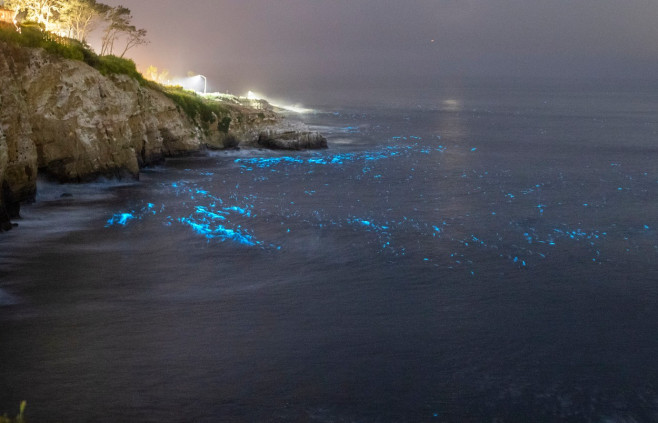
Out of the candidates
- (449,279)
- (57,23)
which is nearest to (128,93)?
(57,23)

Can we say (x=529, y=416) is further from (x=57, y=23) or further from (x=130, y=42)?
(x=130, y=42)

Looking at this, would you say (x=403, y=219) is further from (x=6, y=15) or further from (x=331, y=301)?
(x=6, y=15)

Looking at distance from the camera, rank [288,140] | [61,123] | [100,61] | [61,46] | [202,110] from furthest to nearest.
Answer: [288,140] → [202,110] → [100,61] → [61,46] → [61,123]

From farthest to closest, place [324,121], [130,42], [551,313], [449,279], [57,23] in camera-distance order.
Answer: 1. [324,121]
2. [130,42]
3. [57,23]
4. [449,279]
5. [551,313]

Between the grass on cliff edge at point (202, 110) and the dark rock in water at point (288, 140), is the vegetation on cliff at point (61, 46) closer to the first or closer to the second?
the grass on cliff edge at point (202, 110)

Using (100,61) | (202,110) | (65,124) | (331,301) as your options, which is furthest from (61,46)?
(331,301)
